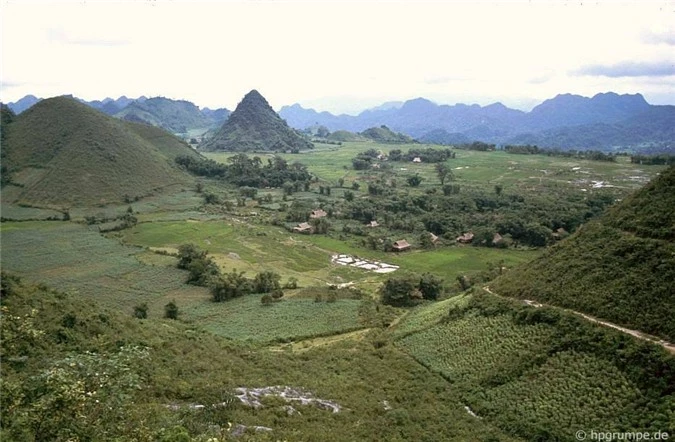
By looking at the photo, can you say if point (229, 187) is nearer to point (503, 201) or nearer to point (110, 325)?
point (503, 201)

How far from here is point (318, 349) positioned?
33.2 m

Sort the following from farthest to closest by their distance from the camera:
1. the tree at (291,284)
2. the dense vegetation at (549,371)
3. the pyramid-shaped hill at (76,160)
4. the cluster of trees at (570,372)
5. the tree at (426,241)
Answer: the pyramid-shaped hill at (76,160), the tree at (426,241), the tree at (291,284), the dense vegetation at (549,371), the cluster of trees at (570,372)

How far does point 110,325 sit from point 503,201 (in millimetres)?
76844

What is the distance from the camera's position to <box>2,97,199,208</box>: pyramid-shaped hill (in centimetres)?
8588

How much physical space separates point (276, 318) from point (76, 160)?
7403 cm

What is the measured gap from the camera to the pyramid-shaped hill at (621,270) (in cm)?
2466

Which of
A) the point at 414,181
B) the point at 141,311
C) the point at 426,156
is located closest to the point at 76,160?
the point at 141,311

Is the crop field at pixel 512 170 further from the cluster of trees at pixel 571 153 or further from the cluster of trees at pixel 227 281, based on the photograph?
the cluster of trees at pixel 227 281

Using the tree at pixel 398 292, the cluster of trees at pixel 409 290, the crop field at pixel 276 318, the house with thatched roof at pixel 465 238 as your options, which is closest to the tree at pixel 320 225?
the house with thatched roof at pixel 465 238

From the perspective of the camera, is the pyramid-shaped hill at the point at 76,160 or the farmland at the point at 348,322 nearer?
A: the farmland at the point at 348,322

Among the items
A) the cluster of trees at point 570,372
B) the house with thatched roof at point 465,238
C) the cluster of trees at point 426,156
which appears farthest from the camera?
the cluster of trees at point 426,156

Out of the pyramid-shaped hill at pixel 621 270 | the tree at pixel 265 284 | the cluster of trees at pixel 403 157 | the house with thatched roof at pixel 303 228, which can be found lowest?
the tree at pixel 265 284

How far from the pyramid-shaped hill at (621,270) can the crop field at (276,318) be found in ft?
43.6

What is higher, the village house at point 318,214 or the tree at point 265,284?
the village house at point 318,214
